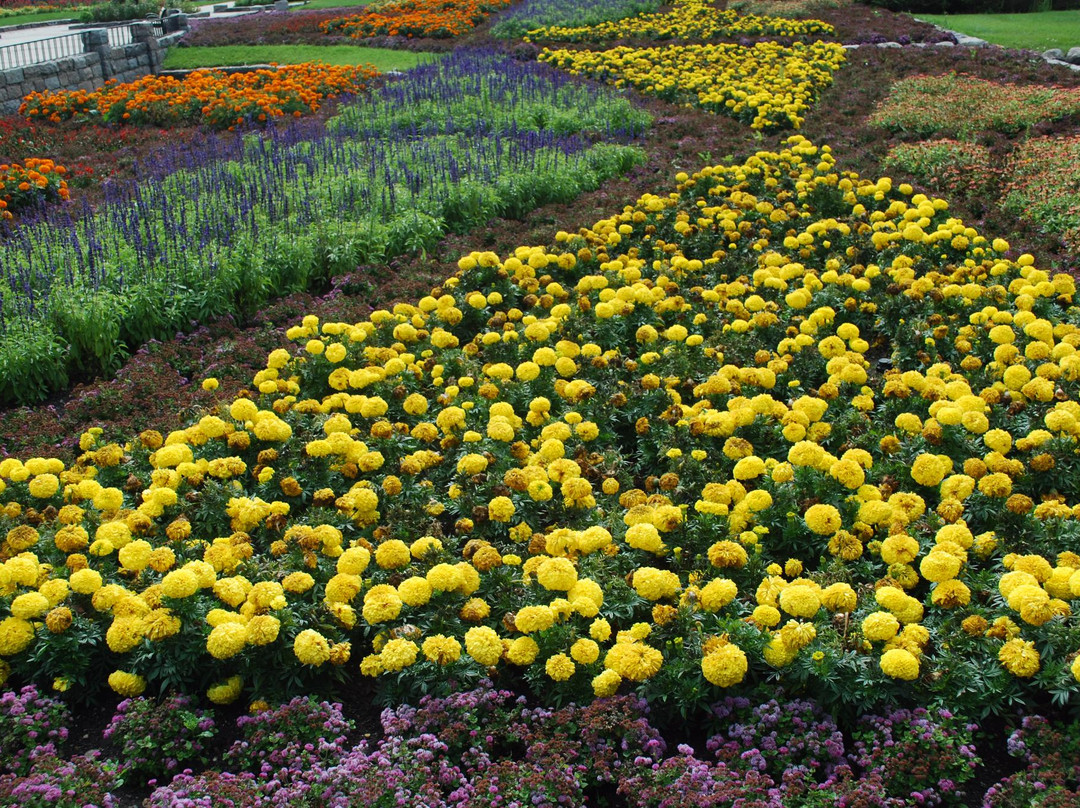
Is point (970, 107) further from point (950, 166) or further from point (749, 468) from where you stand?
point (749, 468)

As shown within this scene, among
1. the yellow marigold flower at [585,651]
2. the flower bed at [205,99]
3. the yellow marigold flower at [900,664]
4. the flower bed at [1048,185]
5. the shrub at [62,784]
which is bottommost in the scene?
Result: the shrub at [62,784]

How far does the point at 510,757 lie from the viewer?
3621mm

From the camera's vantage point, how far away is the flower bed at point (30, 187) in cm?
1044

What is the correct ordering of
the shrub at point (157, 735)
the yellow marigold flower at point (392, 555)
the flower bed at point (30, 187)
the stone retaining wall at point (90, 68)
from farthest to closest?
the stone retaining wall at point (90, 68), the flower bed at point (30, 187), the yellow marigold flower at point (392, 555), the shrub at point (157, 735)

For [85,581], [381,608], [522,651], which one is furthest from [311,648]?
[85,581]

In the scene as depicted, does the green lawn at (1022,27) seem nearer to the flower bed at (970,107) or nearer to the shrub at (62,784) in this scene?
the flower bed at (970,107)

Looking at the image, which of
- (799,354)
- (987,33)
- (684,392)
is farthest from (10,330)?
(987,33)

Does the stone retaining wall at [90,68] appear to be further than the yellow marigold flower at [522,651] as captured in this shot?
Yes

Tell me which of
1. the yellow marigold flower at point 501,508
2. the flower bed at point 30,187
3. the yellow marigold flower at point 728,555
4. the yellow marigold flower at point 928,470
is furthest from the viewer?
the flower bed at point 30,187

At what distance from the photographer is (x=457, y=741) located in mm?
3607

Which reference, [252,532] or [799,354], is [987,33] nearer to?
[799,354]

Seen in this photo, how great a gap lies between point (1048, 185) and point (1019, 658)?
721 centimetres

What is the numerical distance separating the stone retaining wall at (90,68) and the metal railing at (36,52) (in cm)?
43

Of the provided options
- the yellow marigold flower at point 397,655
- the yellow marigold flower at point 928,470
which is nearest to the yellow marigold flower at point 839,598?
the yellow marigold flower at point 928,470
